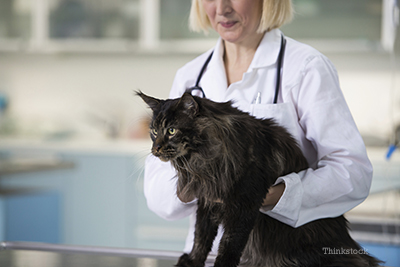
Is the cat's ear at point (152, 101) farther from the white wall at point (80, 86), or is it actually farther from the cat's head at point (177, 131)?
the white wall at point (80, 86)

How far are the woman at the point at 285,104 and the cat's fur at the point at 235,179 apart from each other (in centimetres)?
4

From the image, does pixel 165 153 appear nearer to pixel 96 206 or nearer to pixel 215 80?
pixel 215 80

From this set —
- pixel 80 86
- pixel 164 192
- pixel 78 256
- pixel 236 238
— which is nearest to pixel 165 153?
pixel 236 238

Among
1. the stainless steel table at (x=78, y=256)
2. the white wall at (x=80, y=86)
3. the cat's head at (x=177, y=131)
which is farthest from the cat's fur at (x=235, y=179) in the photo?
the white wall at (x=80, y=86)

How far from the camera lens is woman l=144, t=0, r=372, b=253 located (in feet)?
3.37

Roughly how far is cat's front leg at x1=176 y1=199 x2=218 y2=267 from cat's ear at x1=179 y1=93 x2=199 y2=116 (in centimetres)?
25

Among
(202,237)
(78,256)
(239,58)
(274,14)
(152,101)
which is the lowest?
(78,256)

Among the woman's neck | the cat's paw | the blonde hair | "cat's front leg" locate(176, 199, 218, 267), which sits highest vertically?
the blonde hair

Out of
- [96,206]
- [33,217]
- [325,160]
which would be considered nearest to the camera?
Result: [325,160]

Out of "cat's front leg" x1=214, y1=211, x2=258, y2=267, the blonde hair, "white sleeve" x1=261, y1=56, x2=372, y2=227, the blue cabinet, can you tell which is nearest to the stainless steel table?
"cat's front leg" x1=214, y1=211, x2=258, y2=267

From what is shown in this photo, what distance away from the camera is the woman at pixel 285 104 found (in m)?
1.03

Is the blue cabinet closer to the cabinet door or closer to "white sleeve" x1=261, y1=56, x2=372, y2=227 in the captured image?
the cabinet door

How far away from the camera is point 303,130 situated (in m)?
1.17

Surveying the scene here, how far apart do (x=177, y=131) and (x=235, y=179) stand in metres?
0.17
